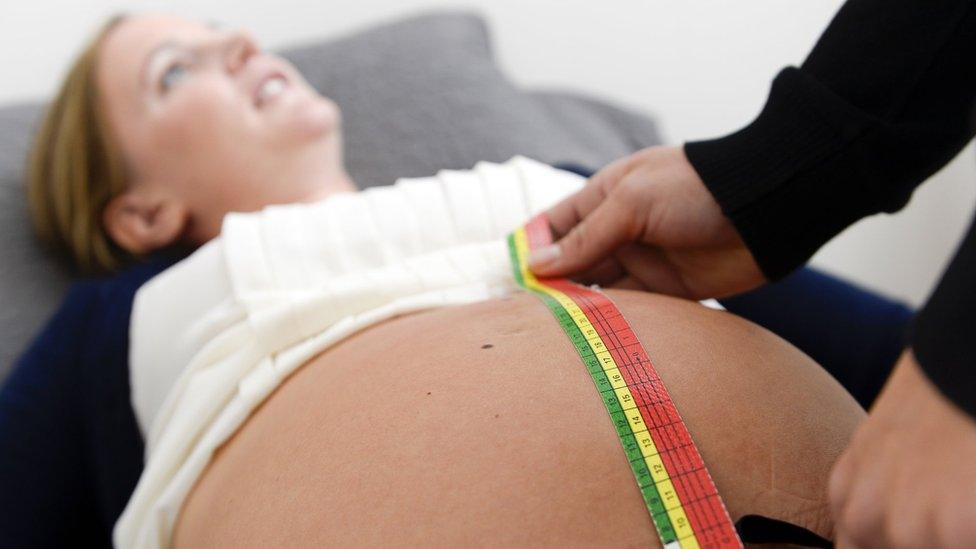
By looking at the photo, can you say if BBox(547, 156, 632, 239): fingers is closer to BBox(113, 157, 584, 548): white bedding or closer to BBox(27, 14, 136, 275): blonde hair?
BBox(113, 157, 584, 548): white bedding

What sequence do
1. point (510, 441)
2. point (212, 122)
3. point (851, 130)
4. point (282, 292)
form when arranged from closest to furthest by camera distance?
1. point (510, 441)
2. point (851, 130)
3. point (282, 292)
4. point (212, 122)

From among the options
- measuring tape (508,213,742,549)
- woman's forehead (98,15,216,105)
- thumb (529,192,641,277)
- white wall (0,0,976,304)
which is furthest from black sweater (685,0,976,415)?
white wall (0,0,976,304)

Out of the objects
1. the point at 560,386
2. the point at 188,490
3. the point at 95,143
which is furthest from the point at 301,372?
the point at 95,143

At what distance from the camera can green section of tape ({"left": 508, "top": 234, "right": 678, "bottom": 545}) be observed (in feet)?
2.14

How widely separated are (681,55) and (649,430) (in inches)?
77.6

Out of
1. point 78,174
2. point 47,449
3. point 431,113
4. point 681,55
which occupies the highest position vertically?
point 681,55

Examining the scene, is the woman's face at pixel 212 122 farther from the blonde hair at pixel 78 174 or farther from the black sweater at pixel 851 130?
the black sweater at pixel 851 130

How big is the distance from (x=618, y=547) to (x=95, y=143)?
141 cm

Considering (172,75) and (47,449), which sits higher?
(172,75)

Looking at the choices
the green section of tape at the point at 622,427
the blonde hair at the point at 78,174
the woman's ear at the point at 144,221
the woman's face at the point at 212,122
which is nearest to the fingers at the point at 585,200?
the green section of tape at the point at 622,427

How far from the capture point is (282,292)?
3.69ft

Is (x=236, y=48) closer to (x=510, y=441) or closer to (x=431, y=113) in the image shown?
(x=431, y=113)

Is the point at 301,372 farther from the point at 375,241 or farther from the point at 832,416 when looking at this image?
the point at 832,416

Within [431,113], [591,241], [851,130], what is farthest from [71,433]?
[851,130]
